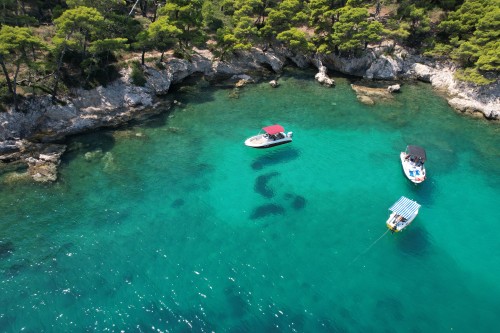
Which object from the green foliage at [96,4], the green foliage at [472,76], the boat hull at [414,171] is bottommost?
the boat hull at [414,171]

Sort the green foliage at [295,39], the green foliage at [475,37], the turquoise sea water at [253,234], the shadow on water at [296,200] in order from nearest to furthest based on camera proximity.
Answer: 1. the turquoise sea water at [253,234]
2. the shadow on water at [296,200]
3. the green foliage at [475,37]
4. the green foliage at [295,39]

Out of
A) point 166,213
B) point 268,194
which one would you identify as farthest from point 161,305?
point 268,194

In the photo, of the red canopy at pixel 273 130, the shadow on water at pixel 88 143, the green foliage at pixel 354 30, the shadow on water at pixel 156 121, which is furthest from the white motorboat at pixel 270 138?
the green foliage at pixel 354 30

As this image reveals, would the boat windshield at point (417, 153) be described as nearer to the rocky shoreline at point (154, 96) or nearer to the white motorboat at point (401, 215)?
the white motorboat at point (401, 215)

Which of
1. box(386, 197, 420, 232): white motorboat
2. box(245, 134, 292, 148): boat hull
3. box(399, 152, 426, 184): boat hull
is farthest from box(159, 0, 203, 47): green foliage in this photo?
box(386, 197, 420, 232): white motorboat

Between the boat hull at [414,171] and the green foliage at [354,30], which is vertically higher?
the green foliage at [354,30]

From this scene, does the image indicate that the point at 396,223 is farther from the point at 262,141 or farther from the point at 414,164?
the point at 262,141

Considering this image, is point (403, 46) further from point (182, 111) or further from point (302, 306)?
point (302, 306)
